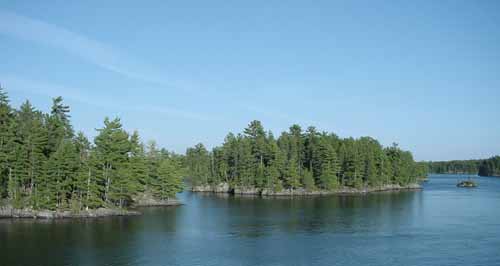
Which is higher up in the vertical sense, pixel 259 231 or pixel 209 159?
pixel 209 159

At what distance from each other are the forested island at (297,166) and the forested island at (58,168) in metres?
49.1

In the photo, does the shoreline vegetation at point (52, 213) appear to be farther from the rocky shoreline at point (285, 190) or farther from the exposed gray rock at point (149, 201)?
the rocky shoreline at point (285, 190)

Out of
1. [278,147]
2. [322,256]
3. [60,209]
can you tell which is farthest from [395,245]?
[278,147]

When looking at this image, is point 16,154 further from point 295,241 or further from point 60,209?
point 295,241

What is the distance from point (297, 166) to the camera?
124 meters

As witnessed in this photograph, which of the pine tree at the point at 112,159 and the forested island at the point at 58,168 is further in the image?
the pine tree at the point at 112,159

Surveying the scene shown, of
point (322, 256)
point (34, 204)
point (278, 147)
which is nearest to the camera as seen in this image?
point (322, 256)

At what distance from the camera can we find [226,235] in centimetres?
5491

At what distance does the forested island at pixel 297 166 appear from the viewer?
12062 cm

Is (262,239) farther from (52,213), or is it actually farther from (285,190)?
(285,190)

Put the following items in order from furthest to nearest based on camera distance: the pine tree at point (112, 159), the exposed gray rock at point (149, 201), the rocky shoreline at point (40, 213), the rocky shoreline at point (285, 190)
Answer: the rocky shoreline at point (285, 190)
the exposed gray rock at point (149, 201)
the pine tree at point (112, 159)
the rocky shoreline at point (40, 213)

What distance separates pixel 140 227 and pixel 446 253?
36.0 metres

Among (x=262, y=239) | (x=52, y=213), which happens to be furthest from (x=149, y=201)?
(x=262, y=239)

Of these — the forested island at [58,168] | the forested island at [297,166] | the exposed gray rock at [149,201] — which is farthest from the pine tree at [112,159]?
the forested island at [297,166]
